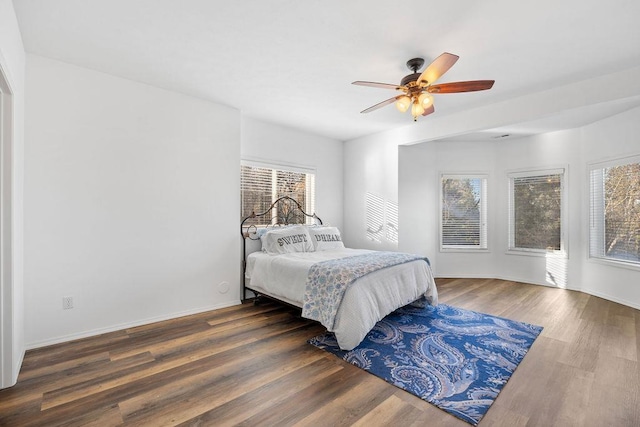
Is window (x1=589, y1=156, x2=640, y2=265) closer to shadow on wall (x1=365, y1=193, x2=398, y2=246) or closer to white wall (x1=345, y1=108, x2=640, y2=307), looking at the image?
white wall (x1=345, y1=108, x2=640, y2=307)

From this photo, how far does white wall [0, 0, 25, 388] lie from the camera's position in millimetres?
1988

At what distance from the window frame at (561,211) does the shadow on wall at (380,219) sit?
2251 mm

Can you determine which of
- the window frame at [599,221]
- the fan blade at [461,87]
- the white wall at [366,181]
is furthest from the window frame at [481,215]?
the fan blade at [461,87]

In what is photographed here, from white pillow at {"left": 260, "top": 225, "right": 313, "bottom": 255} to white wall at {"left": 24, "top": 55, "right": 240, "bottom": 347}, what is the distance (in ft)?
1.54

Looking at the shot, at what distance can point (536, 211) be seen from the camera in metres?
5.26

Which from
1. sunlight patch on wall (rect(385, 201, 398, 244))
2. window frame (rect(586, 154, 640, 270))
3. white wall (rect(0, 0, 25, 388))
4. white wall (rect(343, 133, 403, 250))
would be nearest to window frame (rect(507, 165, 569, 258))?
window frame (rect(586, 154, 640, 270))

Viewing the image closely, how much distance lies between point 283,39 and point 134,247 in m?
2.60

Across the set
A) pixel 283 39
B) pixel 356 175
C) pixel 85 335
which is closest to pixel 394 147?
pixel 356 175

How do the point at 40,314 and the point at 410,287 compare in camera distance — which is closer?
the point at 40,314

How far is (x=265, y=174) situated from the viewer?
186 inches

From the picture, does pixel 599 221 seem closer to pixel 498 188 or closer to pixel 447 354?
pixel 498 188

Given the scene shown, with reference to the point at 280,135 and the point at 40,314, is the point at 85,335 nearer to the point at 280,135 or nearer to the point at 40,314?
the point at 40,314

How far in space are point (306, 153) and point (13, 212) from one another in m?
3.79

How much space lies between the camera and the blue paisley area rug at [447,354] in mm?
2074
